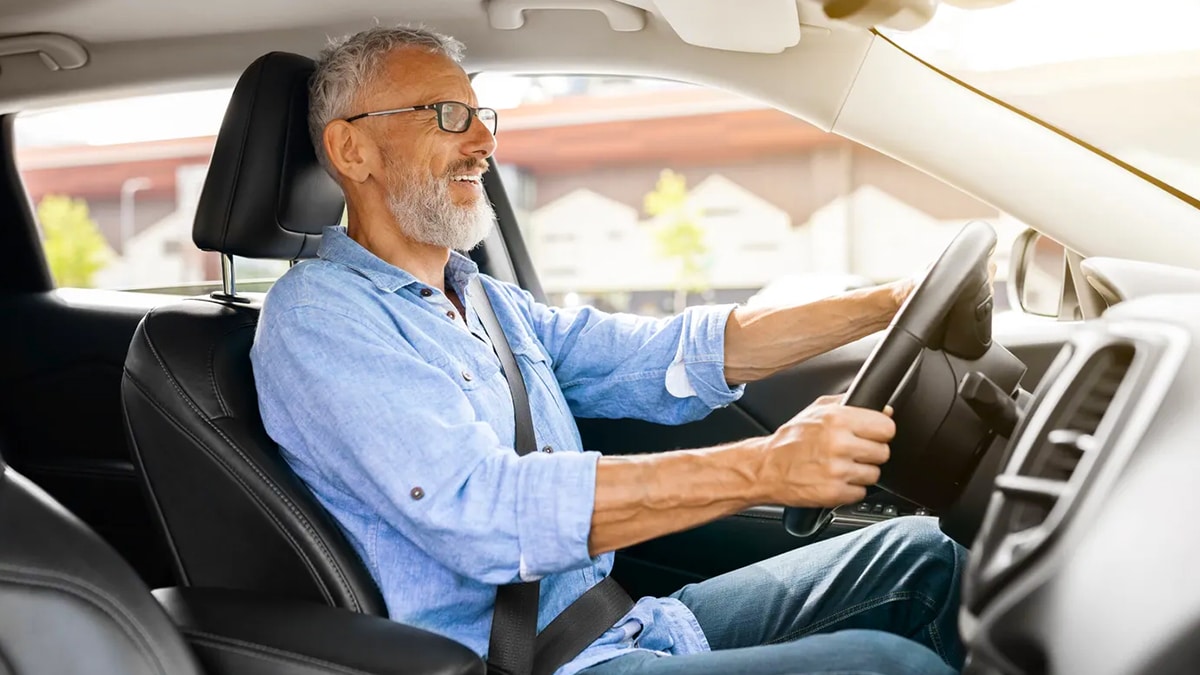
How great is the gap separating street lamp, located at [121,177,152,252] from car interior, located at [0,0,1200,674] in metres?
24.0

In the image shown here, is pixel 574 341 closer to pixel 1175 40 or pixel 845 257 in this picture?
pixel 1175 40

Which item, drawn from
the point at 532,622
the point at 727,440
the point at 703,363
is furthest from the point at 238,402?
the point at 727,440

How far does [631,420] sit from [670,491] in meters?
0.87

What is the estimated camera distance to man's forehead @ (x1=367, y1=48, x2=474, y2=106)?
184 cm

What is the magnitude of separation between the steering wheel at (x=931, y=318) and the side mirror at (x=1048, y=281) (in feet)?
1.57

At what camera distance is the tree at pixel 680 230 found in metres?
23.9

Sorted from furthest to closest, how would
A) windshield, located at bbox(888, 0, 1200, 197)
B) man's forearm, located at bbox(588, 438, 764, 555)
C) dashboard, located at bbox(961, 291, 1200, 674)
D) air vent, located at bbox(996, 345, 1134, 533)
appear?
windshield, located at bbox(888, 0, 1200, 197), man's forearm, located at bbox(588, 438, 764, 555), air vent, located at bbox(996, 345, 1134, 533), dashboard, located at bbox(961, 291, 1200, 674)

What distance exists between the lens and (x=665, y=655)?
4.92 feet

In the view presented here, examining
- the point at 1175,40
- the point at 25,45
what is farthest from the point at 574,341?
the point at 25,45

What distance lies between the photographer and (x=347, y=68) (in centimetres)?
183

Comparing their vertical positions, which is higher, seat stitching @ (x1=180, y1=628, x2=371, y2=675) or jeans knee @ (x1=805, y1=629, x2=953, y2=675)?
seat stitching @ (x1=180, y1=628, x2=371, y2=675)

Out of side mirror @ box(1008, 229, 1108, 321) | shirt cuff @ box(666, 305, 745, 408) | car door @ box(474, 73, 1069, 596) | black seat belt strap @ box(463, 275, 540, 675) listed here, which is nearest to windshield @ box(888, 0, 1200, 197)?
side mirror @ box(1008, 229, 1108, 321)

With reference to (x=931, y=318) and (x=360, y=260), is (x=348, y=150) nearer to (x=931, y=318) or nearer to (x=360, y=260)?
(x=360, y=260)

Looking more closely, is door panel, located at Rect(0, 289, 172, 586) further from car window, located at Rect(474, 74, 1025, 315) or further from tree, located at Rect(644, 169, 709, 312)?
tree, located at Rect(644, 169, 709, 312)
